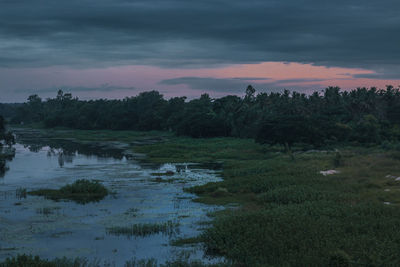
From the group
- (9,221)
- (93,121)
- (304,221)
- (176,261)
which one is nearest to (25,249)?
(9,221)

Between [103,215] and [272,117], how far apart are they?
154 feet

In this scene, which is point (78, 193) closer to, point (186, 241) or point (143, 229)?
point (143, 229)

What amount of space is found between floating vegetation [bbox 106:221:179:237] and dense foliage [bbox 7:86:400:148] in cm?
4263

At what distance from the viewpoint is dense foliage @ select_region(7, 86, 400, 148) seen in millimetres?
69312

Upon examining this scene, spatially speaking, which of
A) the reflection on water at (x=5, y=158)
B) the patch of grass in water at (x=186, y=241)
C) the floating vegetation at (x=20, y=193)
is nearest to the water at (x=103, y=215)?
the floating vegetation at (x=20, y=193)

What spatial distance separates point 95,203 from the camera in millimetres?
33219

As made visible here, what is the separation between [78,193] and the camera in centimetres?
3594

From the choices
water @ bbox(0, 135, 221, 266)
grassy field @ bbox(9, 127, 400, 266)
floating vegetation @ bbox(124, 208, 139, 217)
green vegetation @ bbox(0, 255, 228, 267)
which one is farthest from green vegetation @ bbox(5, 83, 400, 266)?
floating vegetation @ bbox(124, 208, 139, 217)

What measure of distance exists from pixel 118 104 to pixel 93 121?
11.8 metres

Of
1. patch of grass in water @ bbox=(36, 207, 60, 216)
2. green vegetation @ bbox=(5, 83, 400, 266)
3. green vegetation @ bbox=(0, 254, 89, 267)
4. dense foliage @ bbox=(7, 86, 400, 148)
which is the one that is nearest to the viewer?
green vegetation @ bbox=(0, 254, 89, 267)

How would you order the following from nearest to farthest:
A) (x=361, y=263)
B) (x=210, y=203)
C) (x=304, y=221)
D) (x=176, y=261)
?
(x=361, y=263)
(x=176, y=261)
(x=304, y=221)
(x=210, y=203)

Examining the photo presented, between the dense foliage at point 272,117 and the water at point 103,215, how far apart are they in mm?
22481

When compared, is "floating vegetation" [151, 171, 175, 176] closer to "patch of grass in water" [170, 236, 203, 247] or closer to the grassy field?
the grassy field

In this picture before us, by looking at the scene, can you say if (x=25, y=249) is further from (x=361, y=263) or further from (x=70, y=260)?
(x=361, y=263)
